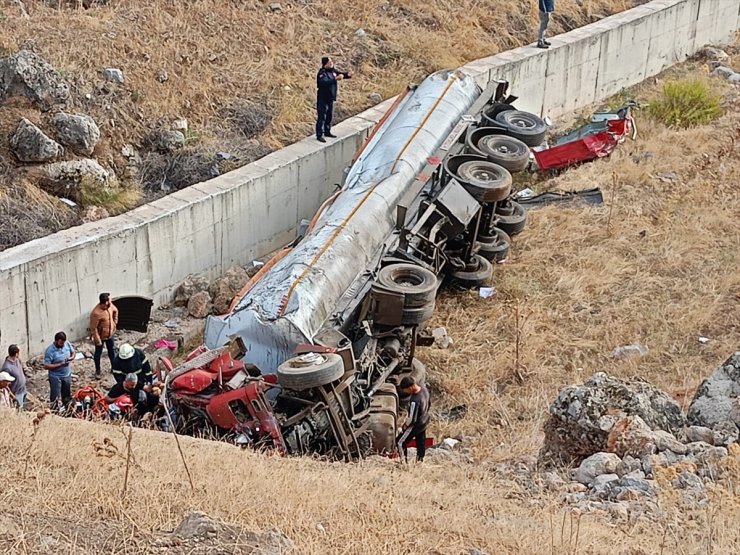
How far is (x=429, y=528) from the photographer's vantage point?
19.7ft

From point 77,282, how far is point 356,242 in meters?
2.83

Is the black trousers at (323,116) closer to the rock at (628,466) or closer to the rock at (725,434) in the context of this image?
the rock at (725,434)

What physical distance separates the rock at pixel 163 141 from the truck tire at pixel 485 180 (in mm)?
Answer: 3611

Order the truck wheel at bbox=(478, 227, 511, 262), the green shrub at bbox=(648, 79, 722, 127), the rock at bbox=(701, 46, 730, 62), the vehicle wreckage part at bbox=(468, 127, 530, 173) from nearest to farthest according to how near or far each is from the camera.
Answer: the truck wheel at bbox=(478, 227, 511, 262) → the vehicle wreckage part at bbox=(468, 127, 530, 173) → the green shrub at bbox=(648, 79, 722, 127) → the rock at bbox=(701, 46, 730, 62)

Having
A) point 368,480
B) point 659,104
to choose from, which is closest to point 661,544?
point 368,480

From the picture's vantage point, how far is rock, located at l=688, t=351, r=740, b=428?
26.6 feet

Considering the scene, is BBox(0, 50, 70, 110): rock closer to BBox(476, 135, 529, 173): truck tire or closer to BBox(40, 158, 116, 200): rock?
BBox(40, 158, 116, 200): rock

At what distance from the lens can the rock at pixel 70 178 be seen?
11648mm

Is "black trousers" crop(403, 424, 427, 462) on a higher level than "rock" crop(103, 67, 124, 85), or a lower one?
lower

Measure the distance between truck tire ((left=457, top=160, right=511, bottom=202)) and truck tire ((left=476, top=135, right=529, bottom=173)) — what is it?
0.24 metres

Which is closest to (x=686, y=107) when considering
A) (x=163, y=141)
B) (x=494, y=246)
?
(x=494, y=246)

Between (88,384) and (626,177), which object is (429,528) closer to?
(88,384)

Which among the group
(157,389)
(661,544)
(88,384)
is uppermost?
(661,544)

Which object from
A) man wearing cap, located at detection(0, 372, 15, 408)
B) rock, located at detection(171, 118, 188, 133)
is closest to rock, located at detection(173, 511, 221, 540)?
man wearing cap, located at detection(0, 372, 15, 408)
